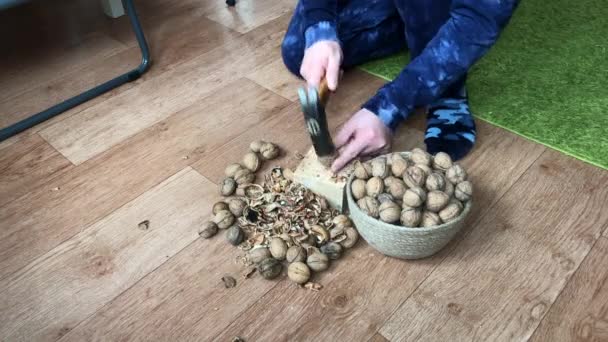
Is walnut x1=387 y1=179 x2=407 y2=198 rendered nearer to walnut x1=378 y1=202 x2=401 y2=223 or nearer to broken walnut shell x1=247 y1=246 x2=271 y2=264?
walnut x1=378 y1=202 x2=401 y2=223

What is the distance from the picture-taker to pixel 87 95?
125 cm

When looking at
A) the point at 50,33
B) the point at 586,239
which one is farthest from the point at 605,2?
the point at 50,33

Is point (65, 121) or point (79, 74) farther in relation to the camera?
point (79, 74)

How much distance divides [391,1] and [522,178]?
52cm

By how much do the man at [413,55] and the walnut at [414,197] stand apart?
0.52ft

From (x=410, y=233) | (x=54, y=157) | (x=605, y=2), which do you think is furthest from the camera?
(x=605, y=2)

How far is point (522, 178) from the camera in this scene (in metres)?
0.97

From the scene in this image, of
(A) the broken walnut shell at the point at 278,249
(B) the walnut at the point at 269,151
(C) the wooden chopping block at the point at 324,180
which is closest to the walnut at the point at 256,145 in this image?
(B) the walnut at the point at 269,151

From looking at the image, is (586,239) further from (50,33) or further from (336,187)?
(50,33)

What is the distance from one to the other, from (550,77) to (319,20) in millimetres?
575

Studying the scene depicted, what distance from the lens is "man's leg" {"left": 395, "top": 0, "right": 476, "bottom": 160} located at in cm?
102

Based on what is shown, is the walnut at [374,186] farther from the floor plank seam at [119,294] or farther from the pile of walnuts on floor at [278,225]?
the floor plank seam at [119,294]

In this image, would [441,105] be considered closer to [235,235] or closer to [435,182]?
[435,182]

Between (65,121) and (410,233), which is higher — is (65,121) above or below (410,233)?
below
